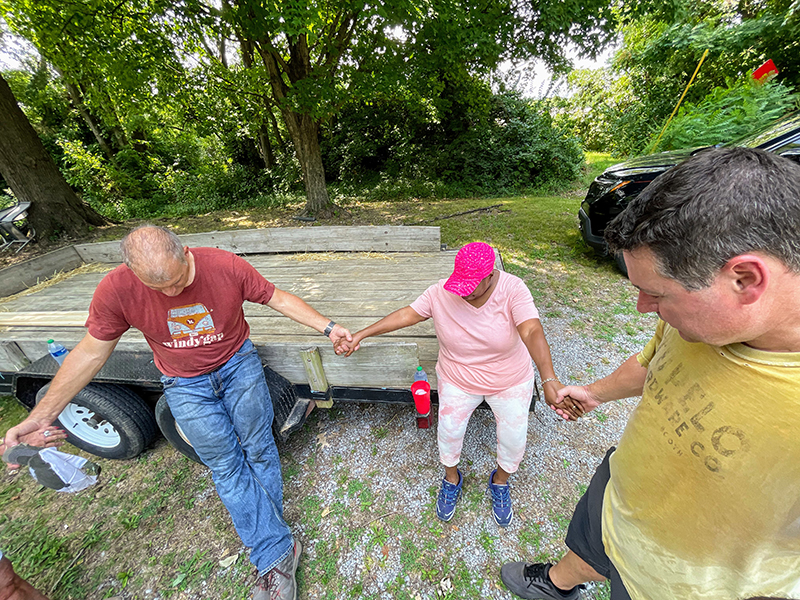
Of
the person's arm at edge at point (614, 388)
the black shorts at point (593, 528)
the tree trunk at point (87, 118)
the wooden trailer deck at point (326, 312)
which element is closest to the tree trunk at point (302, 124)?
the wooden trailer deck at point (326, 312)

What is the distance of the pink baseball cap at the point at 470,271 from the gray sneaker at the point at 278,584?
192cm

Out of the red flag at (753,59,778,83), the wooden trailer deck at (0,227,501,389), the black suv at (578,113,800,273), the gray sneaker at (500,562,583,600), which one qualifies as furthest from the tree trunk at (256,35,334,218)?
the red flag at (753,59,778,83)

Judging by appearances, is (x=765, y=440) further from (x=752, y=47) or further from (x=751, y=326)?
(x=752, y=47)

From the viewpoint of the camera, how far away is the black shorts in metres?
1.37

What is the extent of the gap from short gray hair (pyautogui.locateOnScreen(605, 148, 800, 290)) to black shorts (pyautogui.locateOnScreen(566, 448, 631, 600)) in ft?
3.53

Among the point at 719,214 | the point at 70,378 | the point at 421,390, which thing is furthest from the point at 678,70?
the point at 70,378

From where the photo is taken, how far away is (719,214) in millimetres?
668

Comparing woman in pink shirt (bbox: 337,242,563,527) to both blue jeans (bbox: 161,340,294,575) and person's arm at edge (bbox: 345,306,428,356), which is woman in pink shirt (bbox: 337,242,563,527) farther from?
blue jeans (bbox: 161,340,294,575)

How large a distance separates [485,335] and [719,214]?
125 centimetres

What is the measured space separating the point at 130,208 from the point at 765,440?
18.8m

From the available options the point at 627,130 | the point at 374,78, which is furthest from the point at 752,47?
the point at 374,78

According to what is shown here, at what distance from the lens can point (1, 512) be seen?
98.1 inches

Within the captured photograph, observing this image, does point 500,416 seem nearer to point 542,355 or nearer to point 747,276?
point 542,355

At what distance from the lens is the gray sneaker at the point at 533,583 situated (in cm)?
175
